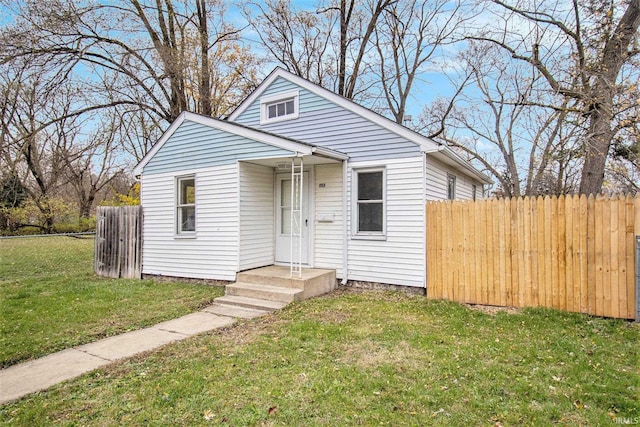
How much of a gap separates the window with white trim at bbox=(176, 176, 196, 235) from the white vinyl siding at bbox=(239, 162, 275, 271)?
5.37 ft

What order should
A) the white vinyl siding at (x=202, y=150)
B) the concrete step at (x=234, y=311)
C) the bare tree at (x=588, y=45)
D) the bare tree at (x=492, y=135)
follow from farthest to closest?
the bare tree at (x=492, y=135), the white vinyl siding at (x=202, y=150), the bare tree at (x=588, y=45), the concrete step at (x=234, y=311)

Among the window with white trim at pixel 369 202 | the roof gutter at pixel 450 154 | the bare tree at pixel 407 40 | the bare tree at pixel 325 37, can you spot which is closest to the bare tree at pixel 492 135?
the bare tree at pixel 407 40

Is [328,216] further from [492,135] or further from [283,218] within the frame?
[492,135]

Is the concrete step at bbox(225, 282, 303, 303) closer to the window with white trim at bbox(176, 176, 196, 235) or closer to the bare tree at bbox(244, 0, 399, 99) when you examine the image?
the window with white trim at bbox(176, 176, 196, 235)

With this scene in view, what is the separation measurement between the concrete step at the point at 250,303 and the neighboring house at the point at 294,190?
38.8 inches

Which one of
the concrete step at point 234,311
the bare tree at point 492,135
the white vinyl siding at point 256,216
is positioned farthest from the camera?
the bare tree at point 492,135

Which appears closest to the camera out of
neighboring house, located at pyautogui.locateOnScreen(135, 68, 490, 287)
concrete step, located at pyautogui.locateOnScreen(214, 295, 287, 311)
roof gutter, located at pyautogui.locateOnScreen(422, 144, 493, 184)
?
concrete step, located at pyautogui.locateOnScreen(214, 295, 287, 311)

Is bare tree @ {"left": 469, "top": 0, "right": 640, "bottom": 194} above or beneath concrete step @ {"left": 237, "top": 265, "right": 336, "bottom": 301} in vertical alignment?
above

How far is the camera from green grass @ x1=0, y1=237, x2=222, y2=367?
16.1ft

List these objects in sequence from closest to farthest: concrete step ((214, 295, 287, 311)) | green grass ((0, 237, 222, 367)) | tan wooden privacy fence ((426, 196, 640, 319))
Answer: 1. green grass ((0, 237, 222, 367))
2. tan wooden privacy fence ((426, 196, 640, 319))
3. concrete step ((214, 295, 287, 311))

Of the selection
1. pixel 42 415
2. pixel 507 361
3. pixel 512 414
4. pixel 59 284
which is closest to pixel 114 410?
pixel 42 415

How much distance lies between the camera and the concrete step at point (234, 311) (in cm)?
614

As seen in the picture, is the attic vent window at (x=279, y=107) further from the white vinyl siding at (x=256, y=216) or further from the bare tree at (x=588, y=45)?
the bare tree at (x=588, y=45)

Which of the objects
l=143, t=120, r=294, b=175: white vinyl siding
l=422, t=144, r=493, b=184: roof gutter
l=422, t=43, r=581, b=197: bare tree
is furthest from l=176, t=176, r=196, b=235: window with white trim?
l=422, t=43, r=581, b=197: bare tree
